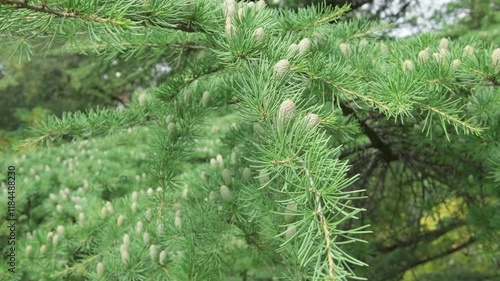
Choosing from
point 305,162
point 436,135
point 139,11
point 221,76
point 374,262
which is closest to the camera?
point 305,162

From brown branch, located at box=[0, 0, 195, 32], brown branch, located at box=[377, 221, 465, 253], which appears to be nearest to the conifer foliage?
brown branch, located at box=[0, 0, 195, 32]

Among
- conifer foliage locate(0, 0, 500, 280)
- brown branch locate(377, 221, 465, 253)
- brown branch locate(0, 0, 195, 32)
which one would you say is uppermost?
brown branch locate(0, 0, 195, 32)

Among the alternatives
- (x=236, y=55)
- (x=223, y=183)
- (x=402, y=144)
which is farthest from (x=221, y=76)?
(x=402, y=144)

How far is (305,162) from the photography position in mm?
603

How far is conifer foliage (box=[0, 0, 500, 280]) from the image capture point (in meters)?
0.64

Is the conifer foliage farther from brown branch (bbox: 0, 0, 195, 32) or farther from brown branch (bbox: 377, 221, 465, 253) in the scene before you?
brown branch (bbox: 377, 221, 465, 253)

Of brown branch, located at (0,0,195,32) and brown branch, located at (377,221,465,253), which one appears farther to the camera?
brown branch, located at (377,221,465,253)

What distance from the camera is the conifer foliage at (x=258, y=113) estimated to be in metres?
0.64

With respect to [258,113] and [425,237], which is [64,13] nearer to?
→ [258,113]

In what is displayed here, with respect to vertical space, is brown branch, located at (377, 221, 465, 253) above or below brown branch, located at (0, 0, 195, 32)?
below

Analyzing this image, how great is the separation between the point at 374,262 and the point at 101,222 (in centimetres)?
124

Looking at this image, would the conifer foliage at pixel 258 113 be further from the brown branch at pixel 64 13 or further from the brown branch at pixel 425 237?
the brown branch at pixel 425 237

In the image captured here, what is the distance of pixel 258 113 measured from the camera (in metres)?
0.73

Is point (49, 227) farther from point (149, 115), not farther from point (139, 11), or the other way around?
point (139, 11)
